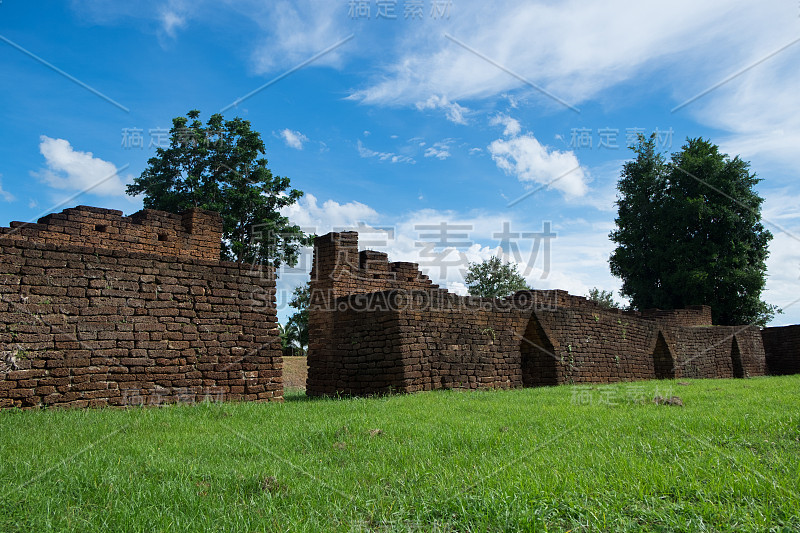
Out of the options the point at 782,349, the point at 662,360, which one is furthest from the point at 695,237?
the point at 662,360

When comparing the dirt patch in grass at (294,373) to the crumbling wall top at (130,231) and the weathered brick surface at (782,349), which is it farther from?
the weathered brick surface at (782,349)

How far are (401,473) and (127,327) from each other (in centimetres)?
557

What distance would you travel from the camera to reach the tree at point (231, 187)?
909 inches

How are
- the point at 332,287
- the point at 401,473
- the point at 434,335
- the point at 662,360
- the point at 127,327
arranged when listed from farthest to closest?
1. the point at 662,360
2. the point at 332,287
3. the point at 434,335
4. the point at 127,327
5. the point at 401,473

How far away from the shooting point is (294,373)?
20016 mm

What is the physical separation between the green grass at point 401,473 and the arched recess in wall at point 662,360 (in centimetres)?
1421

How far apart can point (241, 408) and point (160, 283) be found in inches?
91.8

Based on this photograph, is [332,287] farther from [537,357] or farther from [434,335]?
[537,357]

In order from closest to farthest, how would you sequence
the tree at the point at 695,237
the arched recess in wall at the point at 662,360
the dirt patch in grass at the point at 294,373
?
the dirt patch in grass at the point at 294,373 → the arched recess in wall at the point at 662,360 → the tree at the point at 695,237

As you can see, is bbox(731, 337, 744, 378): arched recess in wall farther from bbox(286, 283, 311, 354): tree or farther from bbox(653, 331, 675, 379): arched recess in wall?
bbox(286, 283, 311, 354): tree

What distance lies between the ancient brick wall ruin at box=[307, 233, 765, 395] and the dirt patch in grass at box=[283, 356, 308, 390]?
6.48m

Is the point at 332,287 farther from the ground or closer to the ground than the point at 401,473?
farther from the ground

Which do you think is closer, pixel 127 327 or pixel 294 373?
pixel 127 327

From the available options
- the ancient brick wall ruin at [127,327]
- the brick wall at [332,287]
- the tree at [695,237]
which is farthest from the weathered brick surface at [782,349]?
the ancient brick wall ruin at [127,327]
